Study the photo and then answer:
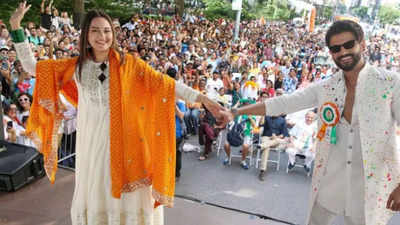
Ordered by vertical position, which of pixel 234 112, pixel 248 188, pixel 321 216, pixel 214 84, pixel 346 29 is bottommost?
pixel 248 188

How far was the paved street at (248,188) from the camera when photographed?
416cm

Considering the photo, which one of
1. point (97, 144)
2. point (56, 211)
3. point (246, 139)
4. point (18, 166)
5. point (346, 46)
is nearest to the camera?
point (346, 46)

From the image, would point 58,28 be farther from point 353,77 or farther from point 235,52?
point 353,77

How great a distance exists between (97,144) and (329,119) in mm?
1455

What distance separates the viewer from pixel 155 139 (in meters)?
2.32

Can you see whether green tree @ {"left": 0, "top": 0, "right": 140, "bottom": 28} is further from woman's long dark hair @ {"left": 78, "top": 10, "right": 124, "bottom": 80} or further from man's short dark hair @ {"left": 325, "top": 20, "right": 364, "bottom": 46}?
man's short dark hair @ {"left": 325, "top": 20, "right": 364, "bottom": 46}

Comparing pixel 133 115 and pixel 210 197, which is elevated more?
pixel 133 115

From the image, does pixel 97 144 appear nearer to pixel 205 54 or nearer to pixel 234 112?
pixel 234 112

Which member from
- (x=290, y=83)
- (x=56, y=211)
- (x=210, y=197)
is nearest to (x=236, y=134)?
(x=210, y=197)

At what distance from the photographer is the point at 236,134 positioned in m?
5.68

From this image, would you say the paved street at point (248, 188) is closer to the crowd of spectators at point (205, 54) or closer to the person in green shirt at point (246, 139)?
the person in green shirt at point (246, 139)

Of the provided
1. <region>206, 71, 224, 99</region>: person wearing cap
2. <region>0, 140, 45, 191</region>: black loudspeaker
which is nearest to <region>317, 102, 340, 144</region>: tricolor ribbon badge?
<region>0, 140, 45, 191</region>: black loudspeaker

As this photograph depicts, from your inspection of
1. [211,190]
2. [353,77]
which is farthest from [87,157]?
[211,190]

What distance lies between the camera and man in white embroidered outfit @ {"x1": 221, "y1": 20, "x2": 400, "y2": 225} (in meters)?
1.88
